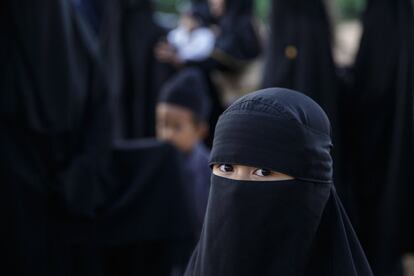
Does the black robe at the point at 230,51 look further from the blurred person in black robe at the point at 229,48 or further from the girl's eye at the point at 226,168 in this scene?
the girl's eye at the point at 226,168

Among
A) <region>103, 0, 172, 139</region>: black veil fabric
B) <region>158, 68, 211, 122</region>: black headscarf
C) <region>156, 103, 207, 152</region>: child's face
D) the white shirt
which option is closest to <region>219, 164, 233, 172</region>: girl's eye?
<region>156, 103, 207, 152</region>: child's face

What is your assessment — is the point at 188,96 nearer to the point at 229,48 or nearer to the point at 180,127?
the point at 180,127

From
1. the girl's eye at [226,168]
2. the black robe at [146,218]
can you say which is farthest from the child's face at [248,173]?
the black robe at [146,218]

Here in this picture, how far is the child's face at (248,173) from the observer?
5.99 ft

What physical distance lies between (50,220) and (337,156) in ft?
5.33

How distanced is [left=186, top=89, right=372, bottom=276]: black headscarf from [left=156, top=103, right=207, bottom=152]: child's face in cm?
185

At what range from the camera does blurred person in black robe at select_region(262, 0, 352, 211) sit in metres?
4.11

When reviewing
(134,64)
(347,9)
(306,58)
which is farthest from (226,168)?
(347,9)

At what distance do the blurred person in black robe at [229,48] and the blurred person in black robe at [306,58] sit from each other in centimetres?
135

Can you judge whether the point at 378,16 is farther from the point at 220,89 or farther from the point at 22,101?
the point at 22,101

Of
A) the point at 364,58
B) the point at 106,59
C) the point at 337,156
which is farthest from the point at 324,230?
the point at 106,59

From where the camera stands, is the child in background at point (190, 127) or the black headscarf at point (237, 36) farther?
the black headscarf at point (237, 36)

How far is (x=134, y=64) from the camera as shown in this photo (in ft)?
18.2

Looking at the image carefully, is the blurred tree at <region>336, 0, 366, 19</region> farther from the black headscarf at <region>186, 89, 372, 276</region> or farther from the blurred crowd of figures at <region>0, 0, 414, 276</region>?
the black headscarf at <region>186, 89, 372, 276</region>
